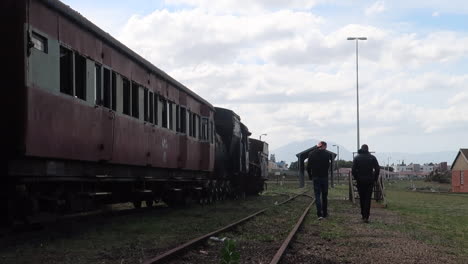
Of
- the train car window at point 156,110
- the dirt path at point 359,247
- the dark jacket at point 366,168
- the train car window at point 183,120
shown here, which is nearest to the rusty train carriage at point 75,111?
the train car window at point 156,110

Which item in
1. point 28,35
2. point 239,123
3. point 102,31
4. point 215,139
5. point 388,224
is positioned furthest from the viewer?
point 239,123

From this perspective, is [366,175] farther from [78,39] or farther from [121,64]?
[78,39]

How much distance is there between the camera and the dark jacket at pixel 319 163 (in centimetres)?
1420

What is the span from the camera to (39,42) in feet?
27.0

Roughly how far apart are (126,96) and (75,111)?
108 inches

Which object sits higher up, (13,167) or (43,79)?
(43,79)

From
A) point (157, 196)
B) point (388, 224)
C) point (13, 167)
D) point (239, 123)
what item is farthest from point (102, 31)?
point (239, 123)

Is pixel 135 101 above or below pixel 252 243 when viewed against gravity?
above

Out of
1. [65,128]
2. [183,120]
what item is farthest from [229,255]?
[183,120]

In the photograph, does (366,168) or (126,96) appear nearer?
(126,96)

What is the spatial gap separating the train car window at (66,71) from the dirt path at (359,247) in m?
4.11

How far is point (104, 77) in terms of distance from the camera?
1071cm

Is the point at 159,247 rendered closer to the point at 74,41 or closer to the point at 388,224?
the point at 74,41

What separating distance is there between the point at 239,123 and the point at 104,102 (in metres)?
15.8
